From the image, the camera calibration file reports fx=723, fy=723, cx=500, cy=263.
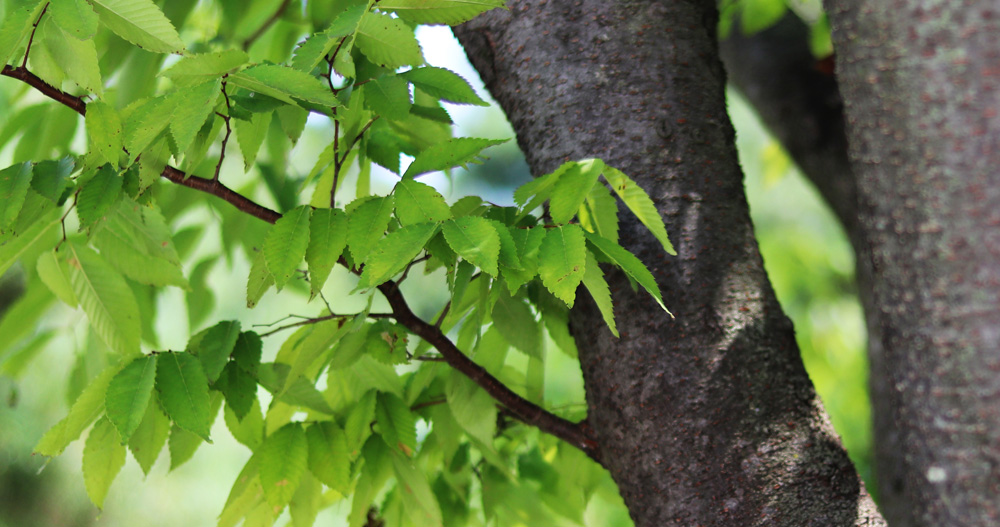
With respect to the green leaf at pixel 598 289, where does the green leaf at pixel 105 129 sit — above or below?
above

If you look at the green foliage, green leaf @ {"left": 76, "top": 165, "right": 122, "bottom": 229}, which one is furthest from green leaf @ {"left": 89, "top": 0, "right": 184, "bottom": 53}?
green leaf @ {"left": 76, "top": 165, "right": 122, "bottom": 229}

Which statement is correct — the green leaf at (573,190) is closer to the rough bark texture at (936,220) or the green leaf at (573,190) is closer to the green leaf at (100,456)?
the rough bark texture at (936,220)

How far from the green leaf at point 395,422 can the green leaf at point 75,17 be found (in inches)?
15.5

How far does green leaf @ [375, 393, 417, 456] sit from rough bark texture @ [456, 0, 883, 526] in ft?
0.57

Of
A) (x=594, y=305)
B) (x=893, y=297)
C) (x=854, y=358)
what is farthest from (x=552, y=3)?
(x=854, y=358)

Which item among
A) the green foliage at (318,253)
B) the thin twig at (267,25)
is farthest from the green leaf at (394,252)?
the thin twig at (267,25)

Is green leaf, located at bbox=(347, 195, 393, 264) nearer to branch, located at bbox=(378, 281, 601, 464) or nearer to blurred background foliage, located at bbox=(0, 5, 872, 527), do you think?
branch, located at bbox=(378, 281, 601, 464)

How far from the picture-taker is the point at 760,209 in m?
3.79

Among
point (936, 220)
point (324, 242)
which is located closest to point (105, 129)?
point (324, 242)

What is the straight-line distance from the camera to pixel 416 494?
2.28ft

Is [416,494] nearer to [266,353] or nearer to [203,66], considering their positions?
[203,66]

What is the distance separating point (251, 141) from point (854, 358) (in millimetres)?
2624

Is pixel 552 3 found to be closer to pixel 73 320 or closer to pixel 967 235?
pixel 967 235

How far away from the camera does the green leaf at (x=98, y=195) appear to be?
521 millimetres
